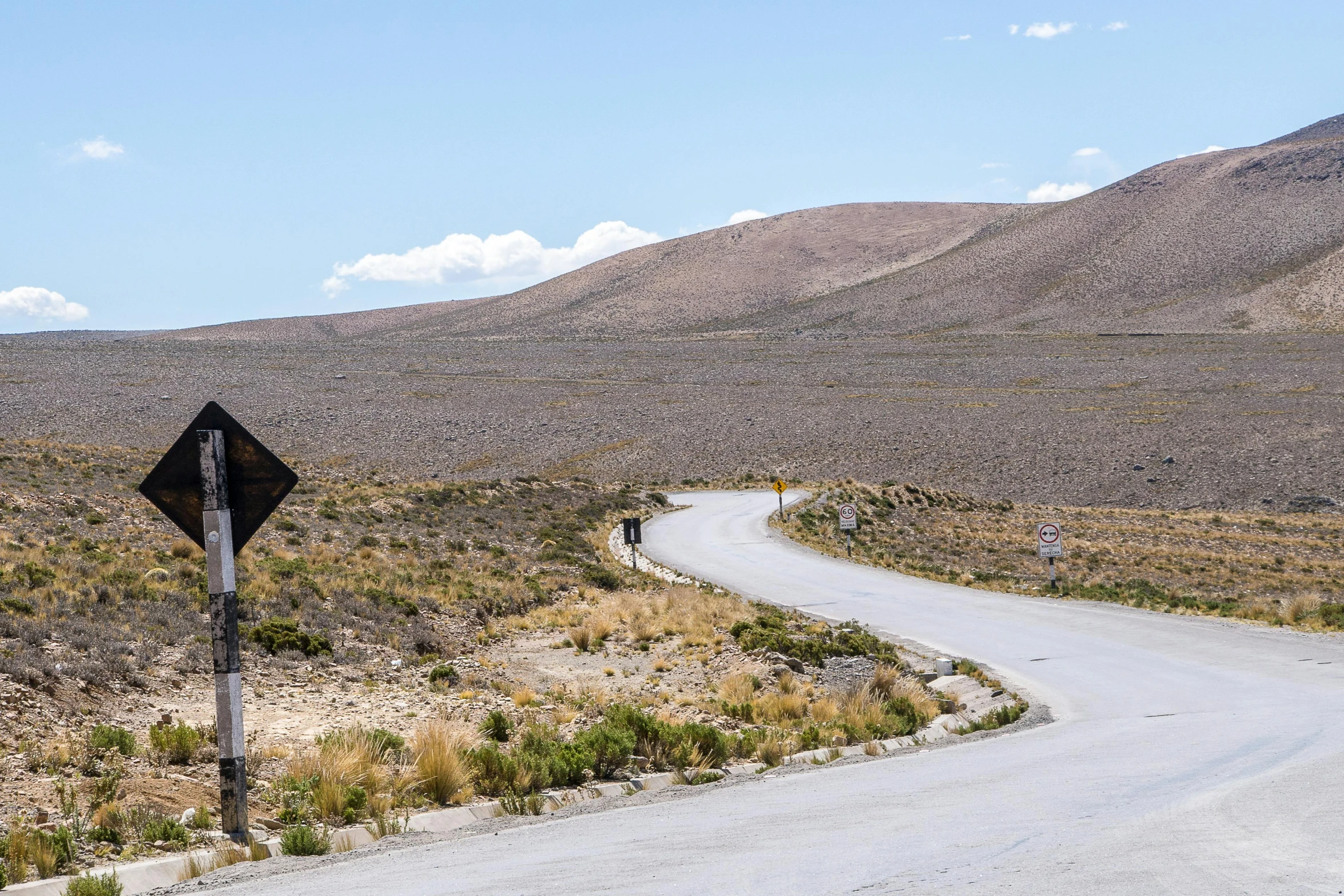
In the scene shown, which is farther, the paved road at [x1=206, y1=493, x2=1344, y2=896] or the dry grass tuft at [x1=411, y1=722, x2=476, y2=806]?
the dry grass tuft at [x1=411, y1=722, x2=476, y2=806]

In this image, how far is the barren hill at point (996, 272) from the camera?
11688 centimetres

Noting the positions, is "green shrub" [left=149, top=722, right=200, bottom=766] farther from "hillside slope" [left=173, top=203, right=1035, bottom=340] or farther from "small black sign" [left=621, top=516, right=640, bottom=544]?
"hillside slope" [left=173, top=203, right=1035, bottom=340]

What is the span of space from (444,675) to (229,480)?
7.52m

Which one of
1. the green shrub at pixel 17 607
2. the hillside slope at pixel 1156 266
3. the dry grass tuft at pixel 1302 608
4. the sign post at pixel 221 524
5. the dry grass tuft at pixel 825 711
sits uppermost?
the hillside slope at pixel 1156 266

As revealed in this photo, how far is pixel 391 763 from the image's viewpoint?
845cm

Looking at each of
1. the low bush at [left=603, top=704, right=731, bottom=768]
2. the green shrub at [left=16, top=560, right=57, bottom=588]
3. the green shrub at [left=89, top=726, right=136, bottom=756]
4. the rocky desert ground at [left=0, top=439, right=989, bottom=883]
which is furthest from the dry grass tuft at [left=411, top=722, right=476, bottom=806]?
the green shrub at [left=16, top=560, right=57, bottom=588]

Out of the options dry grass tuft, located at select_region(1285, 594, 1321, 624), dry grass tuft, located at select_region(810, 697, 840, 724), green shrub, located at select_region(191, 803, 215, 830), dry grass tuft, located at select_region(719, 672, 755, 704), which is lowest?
dry grass tuft, located at select_region(1285, 594, 1321, 624)

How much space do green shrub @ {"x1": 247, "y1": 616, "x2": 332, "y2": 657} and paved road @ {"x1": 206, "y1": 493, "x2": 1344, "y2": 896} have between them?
8042 millimetres

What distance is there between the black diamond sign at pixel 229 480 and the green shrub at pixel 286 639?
311 inches

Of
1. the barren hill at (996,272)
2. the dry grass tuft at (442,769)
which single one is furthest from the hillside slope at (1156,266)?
the dry grass tuft at (442,769)

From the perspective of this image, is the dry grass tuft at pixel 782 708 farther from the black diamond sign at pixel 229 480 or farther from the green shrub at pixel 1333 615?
the green shrub at pixel 1333 615

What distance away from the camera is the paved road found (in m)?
5.32

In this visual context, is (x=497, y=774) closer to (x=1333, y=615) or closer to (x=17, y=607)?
(x=17, y=607)

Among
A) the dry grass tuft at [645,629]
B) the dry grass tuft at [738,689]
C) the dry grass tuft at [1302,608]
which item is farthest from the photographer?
the dry grass tuft at [1302,608]
